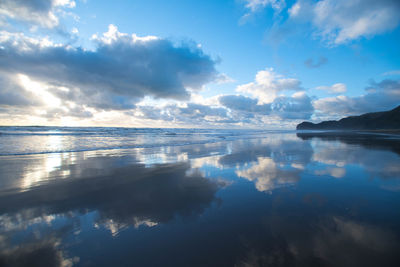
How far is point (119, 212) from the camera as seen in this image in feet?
15.4

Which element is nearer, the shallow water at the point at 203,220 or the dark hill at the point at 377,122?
the shallow water at the point at 203,220

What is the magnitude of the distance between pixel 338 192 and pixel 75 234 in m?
7.96

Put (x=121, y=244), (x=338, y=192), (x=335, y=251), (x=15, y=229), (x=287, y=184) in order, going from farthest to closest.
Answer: (x=287, y=184) → (x=338, y=192) → (x=15, y=229) → (x=121, y=244) → (x=335, y=251)

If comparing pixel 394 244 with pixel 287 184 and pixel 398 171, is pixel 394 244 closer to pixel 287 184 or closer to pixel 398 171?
pixel 287 184

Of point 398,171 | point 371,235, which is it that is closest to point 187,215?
point 371,235

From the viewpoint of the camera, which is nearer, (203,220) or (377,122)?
(203,220)

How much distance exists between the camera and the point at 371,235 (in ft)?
11.4

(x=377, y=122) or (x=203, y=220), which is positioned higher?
(x=377, y=122)

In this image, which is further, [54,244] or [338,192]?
[338,192]

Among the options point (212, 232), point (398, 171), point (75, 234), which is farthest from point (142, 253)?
point (398, 171)

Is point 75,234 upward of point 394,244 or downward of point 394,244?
upward

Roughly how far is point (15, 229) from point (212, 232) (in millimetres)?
4774

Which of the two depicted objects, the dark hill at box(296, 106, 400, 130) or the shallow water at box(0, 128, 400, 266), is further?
the dark hill at box(296, 106, 400, 130)

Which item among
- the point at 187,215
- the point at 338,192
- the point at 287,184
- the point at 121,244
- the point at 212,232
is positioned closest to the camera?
the point at 121,244
